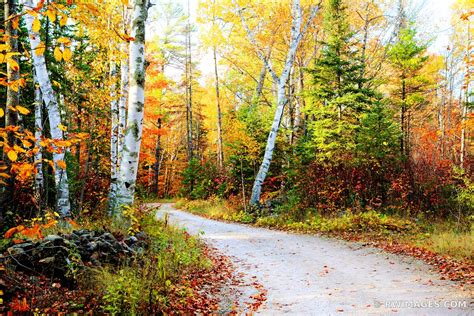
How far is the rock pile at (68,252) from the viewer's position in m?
4.52

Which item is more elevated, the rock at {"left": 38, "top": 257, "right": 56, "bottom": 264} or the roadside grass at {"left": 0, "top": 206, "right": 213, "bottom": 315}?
the rock at {"left": 38, "top": 257, "right": 56, "bottom": 264}

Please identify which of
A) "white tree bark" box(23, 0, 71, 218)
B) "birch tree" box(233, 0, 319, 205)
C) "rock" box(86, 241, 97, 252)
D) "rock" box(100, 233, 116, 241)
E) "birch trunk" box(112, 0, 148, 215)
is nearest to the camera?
"rock" box(86, 241, 97, 252)

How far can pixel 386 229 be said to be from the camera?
9852mm

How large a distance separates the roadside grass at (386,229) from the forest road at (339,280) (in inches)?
38.4

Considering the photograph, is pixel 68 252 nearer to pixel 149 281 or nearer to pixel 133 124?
pixel 149 281

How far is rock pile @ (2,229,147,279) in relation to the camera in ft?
14.8

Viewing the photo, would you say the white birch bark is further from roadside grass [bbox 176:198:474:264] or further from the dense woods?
roadside grass [bbox 176:198:474:264]

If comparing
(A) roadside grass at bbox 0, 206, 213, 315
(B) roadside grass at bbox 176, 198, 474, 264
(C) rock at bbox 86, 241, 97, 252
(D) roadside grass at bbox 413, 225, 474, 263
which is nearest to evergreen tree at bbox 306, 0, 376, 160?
(B) roadside grass at bbox 176, 198, 474, 264

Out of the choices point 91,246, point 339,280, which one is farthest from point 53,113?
point 339,280

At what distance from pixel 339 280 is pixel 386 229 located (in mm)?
4754

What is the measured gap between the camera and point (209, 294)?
5.36m

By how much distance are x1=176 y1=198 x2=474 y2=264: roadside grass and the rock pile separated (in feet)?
20.8

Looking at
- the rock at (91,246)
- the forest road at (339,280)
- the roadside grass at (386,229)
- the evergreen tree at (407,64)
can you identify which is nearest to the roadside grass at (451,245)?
the roadside grass at (386,229)

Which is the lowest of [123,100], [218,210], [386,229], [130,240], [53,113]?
[218,210]
